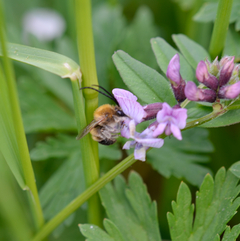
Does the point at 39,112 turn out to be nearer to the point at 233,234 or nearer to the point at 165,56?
the point at 165,56

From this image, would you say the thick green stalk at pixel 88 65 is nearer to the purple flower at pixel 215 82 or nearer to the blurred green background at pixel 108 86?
the purple flower at pixel 215 82

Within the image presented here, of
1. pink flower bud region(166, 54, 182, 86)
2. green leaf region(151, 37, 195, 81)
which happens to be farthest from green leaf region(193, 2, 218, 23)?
pink flower bud region(166, 54, 182, 86)

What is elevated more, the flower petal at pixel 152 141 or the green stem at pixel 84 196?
the flower petal at pixel 152 141

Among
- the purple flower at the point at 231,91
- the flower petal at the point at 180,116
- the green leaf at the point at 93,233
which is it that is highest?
the purple flower at the point at 231,91

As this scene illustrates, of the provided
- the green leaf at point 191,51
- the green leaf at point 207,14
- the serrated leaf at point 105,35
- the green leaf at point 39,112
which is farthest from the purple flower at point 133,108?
the serrated leaf at point 105,35

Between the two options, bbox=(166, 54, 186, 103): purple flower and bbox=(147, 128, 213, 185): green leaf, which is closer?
bbox=(166, 54, 186, 103): purple flower

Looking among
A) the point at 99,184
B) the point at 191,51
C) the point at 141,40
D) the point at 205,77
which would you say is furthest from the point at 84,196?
the point at 141,40

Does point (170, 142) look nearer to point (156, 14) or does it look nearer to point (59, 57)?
point (59, 57)

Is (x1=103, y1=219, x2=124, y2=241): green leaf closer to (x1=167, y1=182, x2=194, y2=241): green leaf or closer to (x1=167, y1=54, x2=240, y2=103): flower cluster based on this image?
(x1=167, y1=182, x2=194, y2=241): green leaf
